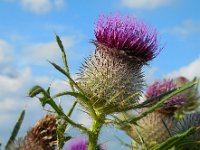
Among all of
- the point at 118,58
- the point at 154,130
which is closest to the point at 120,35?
the point at 118,58

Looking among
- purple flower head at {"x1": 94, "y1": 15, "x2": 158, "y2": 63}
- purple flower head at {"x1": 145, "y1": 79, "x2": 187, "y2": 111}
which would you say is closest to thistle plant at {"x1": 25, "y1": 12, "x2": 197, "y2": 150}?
purple flower head at {"x1": 94, "y1": 15, "x2": 158, "y2": 63}

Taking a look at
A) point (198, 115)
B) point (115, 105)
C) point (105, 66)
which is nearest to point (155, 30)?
point (105, 66)

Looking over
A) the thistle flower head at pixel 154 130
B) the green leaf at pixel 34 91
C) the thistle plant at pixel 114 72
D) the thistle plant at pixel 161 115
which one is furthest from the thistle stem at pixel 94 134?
the thistle flower head at pixel 154 130

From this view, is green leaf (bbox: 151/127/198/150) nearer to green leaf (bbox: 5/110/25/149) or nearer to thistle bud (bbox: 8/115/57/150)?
thistle bud (bbox: 8/115/57/150)

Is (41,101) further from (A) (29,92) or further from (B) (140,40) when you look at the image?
(B) (140,40)

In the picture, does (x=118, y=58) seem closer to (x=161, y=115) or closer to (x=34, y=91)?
(x=34, y=91)

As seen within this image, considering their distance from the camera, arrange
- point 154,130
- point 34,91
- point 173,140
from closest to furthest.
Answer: point 34,91, point 173,140, point 154,130
